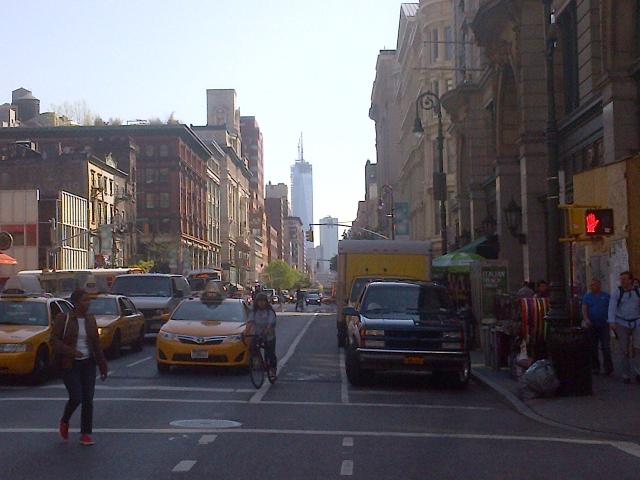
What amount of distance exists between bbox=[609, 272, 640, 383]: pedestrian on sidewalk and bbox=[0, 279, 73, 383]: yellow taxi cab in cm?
947

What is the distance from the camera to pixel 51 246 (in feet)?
238

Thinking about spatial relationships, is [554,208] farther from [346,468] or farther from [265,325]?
[346,468]

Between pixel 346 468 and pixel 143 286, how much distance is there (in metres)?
23.2

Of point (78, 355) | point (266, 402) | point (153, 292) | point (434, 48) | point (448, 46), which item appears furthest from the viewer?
point (434, 48)

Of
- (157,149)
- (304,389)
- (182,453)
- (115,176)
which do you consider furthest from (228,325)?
(157,149)

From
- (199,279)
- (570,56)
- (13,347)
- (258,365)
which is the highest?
(570,56)

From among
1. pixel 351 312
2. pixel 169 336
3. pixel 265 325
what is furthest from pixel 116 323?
pixel 351 312

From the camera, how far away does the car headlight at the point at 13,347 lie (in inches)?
707

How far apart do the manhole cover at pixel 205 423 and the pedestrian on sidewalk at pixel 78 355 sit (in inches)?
59.8

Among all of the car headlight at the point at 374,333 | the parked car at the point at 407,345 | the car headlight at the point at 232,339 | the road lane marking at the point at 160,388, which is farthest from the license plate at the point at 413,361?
the car headlight at the point at 232,339

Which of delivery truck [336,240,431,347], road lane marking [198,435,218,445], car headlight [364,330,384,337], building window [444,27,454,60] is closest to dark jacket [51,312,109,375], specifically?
road lane marking [198,435,218,445]

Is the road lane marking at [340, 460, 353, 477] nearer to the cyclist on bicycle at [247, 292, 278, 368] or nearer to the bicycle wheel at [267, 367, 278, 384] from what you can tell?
the bicycle wheel at [267, 367, 278, 384]

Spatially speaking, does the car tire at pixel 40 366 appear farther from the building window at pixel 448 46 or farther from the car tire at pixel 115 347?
the building window at pixel 448 46

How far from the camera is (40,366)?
18.5 meters
